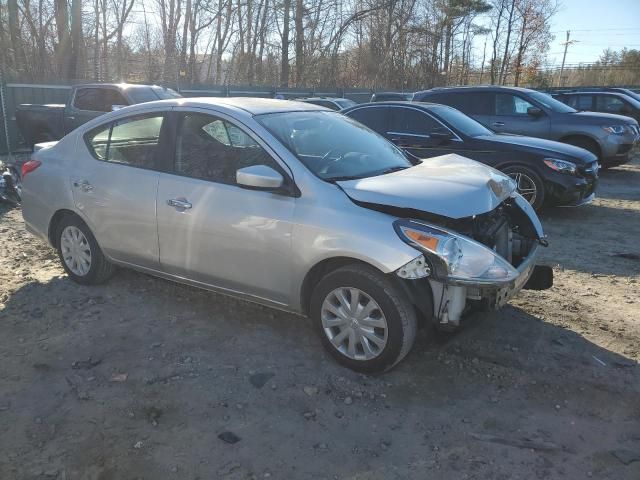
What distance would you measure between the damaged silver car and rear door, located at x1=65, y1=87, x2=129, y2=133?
21.7ft

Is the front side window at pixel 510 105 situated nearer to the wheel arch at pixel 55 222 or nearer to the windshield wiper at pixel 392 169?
the windshield wiper at pixel 392 169

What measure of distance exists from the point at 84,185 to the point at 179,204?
1.14 metres

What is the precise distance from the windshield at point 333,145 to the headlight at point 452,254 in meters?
0.75

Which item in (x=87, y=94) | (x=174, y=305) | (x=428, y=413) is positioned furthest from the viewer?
(x=87, y=94)

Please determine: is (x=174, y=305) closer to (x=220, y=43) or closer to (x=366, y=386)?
(x=366, y=386)

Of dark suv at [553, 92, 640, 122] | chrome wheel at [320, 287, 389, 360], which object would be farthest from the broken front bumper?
dark suv at [553, 92, 640, 122]

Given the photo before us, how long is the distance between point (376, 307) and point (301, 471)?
1.07 metres

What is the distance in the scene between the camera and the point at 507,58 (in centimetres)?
4116

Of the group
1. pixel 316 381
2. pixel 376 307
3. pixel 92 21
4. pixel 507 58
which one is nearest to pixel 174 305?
pixel 316 381

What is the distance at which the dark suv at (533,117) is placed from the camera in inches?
414

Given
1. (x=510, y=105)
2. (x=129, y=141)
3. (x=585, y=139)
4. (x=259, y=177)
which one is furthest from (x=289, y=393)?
(x=585, y=139)

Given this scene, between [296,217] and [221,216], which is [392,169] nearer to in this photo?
[296,217]

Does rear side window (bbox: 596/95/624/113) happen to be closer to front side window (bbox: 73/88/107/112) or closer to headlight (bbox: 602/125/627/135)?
headlight (bbox: 602/125/627/135)

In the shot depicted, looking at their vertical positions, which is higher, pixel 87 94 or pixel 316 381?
pixel 87 94
